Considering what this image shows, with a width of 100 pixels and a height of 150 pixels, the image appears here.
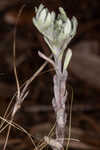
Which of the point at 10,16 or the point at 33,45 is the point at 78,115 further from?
the point at 10,16

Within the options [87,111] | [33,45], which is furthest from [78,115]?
[33,45]

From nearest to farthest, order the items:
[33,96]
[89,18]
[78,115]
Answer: [78,115], [33,96], [89,18]

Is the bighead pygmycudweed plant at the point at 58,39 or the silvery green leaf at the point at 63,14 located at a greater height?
the silvery green leaf at the point at 63,14

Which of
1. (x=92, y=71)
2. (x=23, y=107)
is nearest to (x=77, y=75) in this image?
(x=92, y=71)

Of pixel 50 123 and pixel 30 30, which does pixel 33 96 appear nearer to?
pixel 50 123

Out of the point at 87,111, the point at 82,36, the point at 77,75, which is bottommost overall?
the point at 87,111

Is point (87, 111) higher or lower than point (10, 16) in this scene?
lower

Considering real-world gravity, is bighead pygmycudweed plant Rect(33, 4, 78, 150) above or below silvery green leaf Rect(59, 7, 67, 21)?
below

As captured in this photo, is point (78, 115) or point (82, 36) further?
point (82, 36)

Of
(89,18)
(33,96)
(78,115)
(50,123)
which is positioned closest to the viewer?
(50,123)
